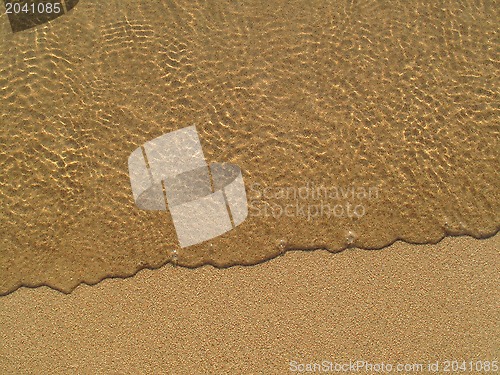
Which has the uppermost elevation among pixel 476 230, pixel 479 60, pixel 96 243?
pixel 479 60

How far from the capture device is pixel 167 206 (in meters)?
3.63

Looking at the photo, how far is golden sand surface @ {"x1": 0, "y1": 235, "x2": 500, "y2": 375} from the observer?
3436mm

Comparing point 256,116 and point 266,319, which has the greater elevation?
point 256,116

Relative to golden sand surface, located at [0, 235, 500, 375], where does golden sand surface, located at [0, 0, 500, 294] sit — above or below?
above

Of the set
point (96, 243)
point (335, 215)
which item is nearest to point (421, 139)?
point (335, 215)

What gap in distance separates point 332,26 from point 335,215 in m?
1.86

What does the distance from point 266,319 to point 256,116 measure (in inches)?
74.8

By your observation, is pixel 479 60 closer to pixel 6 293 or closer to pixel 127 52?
pixel 127 52

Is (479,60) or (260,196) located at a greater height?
(479,60)

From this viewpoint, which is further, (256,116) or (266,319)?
(256,116)

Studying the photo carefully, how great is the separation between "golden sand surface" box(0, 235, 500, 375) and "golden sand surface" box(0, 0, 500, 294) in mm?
264

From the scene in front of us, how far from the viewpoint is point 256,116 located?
12.3 ft

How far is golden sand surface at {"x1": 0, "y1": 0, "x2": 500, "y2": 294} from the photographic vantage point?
11.9 ft

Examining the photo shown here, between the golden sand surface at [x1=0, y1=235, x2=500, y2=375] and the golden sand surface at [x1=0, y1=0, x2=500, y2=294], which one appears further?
the golden sand surface at [x1=0, y1=0, x2=500, y2=294]
